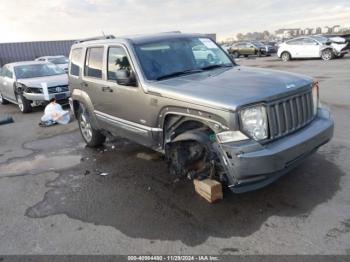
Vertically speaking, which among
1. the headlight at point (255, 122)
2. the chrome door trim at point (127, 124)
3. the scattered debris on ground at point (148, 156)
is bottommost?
the scattered debris on ground at point (148, 156)

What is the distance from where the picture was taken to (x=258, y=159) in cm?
331

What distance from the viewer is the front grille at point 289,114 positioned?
3.54 metres

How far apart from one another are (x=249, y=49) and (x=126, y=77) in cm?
2964

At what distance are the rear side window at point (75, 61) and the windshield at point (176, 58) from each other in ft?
6.41

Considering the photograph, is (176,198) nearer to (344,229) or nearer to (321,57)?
(344,229)

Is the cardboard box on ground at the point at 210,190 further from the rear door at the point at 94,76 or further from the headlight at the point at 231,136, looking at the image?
the rear door at the point at 94,76

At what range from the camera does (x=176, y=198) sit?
4258 millimetres

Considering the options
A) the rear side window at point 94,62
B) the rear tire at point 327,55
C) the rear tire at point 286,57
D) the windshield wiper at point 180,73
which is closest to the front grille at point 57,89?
the rear side window at point 94,62

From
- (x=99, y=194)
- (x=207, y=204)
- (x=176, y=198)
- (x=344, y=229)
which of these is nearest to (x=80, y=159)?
(x=99, y=194)

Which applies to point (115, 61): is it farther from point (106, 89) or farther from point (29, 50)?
point (29, 50)

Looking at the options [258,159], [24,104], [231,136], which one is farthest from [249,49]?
[258,159]

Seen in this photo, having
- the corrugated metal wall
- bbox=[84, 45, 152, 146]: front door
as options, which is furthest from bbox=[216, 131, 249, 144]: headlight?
the corrugated metal wall

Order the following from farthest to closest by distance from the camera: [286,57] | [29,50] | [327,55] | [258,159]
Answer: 1. [29,50]
2. [286,57]
3. [327,55]
4. [258,159]

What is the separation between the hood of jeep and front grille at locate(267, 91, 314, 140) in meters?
0.10
